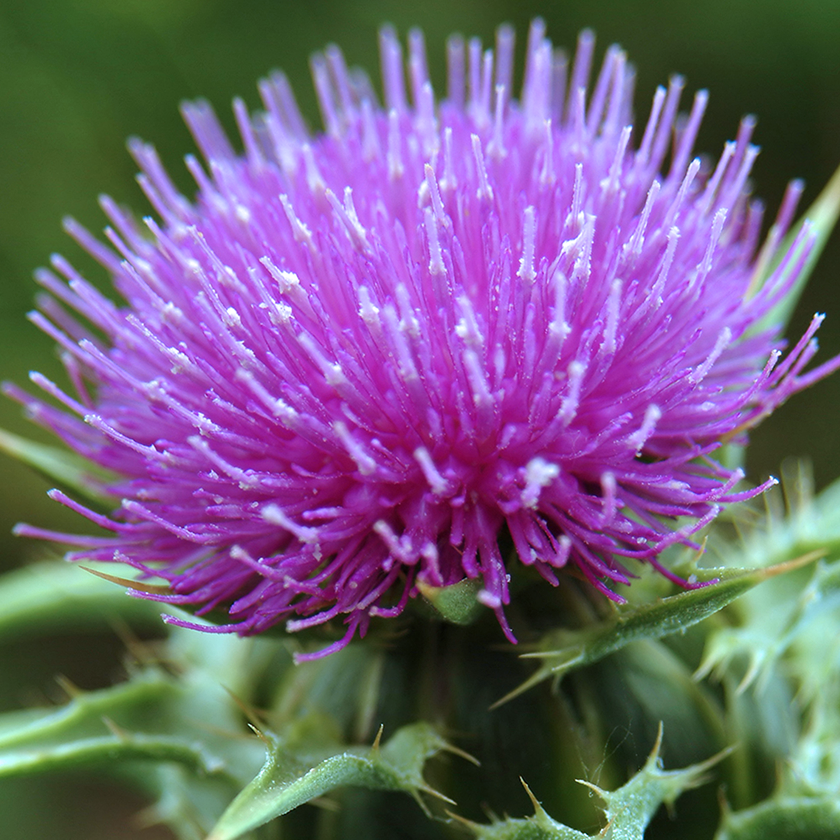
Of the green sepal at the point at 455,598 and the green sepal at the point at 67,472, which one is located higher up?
the green sepal at the point at 67,472

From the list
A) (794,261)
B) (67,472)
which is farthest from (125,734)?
(794,261)

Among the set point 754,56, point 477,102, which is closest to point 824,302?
point 754,56

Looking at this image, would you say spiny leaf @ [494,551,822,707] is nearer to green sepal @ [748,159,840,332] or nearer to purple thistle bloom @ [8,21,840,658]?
purple thistle bloom @ [8,21,840,658]

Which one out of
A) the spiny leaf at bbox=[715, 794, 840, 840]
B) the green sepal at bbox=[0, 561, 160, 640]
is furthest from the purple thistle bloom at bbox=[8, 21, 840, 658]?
the green sepal at bbox=[0, 561, 160, 640]

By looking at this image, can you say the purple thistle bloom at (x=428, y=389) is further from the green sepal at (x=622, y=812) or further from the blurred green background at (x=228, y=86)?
the blurred green background at (x=228, y=86)

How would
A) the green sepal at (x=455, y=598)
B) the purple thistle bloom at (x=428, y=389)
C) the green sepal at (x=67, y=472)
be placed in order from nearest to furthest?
the green sepal at (x=455, y=598) → the purple thistle bloom at (x=428, y=389) → the green sepal at (x=67, y=472)

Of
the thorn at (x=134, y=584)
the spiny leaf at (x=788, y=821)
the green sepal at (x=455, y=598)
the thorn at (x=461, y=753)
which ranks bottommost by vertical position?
the spiny leaf at (x=788, y=821)

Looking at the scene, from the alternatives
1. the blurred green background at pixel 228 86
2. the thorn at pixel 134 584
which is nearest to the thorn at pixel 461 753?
the thorn at pixel 134 584

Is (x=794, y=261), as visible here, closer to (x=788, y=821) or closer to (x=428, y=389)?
(x=428, y=389)
